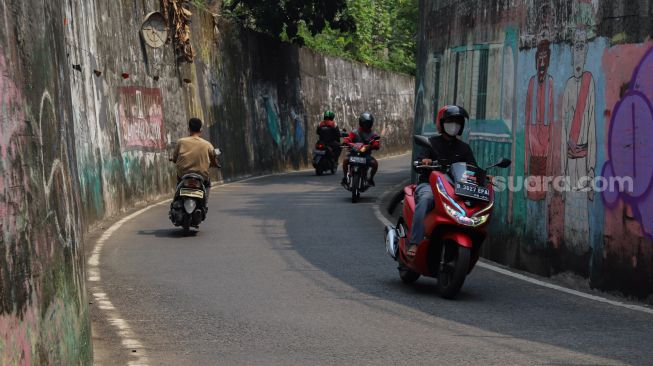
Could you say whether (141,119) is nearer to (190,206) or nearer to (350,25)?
(190,206)

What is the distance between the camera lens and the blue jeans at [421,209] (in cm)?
1079

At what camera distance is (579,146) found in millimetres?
11844

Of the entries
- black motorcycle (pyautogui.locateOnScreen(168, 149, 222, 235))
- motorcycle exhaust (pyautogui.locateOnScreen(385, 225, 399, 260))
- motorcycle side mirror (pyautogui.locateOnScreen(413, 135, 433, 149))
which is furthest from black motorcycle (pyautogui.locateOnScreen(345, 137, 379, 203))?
motorcycle side mirror (pyautogui.locateOnScreen(413, 135, 433, 149))

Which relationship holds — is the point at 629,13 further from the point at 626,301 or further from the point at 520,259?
the point at 520,259

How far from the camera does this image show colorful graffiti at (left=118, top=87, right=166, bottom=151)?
20.4 metres

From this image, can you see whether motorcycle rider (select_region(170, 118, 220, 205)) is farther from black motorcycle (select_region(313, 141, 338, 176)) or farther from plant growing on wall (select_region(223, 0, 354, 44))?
plant growing on wall (select_region(223, 0, 354, 44))

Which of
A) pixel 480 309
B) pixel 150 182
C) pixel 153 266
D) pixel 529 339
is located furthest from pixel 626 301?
pixel 150 182

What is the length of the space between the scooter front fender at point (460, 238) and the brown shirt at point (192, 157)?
6.30 m

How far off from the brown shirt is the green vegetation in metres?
18.4

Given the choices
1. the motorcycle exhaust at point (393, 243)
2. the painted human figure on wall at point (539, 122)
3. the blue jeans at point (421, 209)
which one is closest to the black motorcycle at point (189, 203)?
the motorcycle exhaust at point (393, 243)

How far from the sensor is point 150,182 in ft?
72.5

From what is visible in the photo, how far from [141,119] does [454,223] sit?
40.3 feet

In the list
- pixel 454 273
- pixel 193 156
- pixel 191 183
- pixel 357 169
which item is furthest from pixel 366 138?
pixel 454 273

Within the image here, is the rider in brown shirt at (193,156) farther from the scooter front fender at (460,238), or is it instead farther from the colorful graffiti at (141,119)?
the scooter front fender at (460,238)
